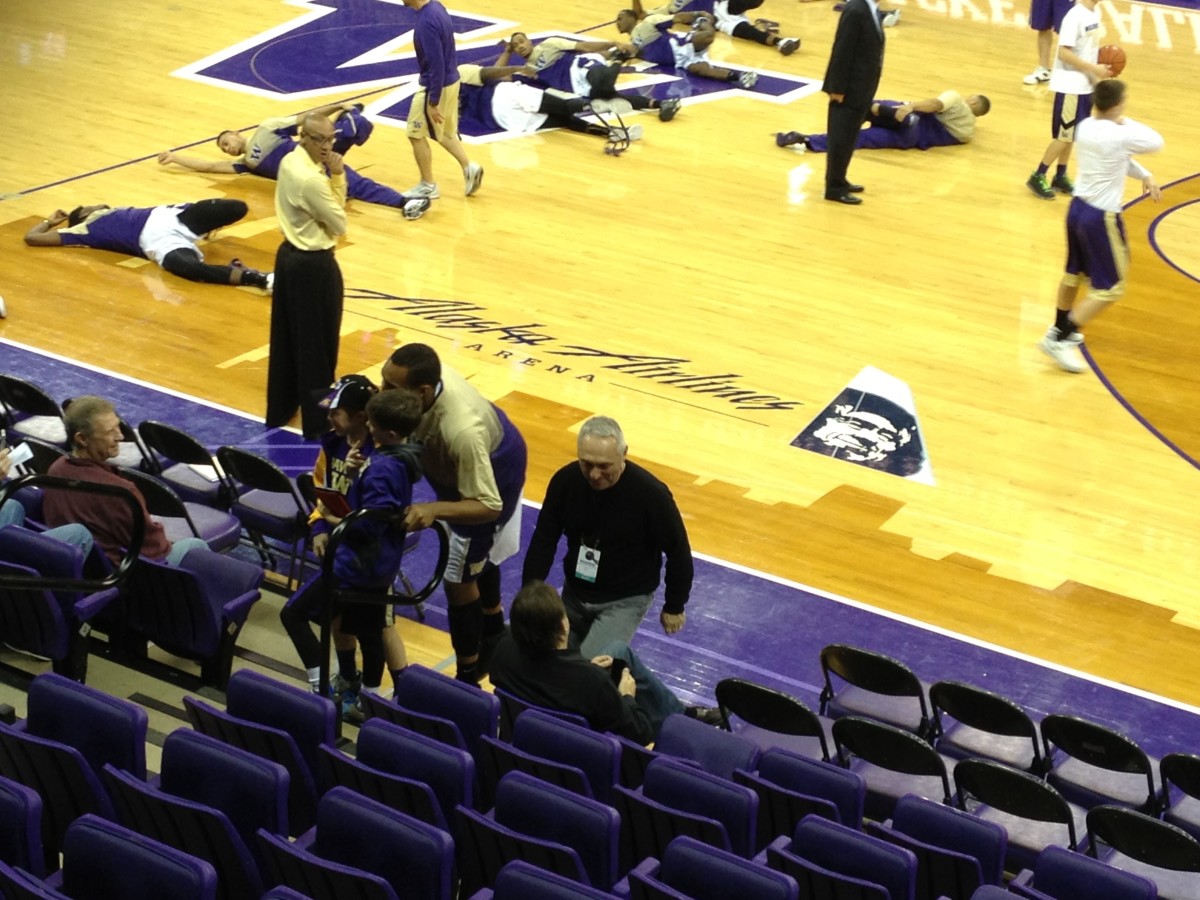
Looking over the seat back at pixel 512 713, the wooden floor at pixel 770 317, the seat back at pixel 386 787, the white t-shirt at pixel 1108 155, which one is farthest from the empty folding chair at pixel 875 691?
the white t-shirt at pixel 1108 155

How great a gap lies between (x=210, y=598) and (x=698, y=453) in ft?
11.1

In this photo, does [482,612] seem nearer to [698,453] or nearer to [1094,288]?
[698,453]

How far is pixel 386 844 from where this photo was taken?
4.21 metres

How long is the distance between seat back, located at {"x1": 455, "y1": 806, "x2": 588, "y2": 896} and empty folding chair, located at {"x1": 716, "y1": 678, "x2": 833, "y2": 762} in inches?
61.4

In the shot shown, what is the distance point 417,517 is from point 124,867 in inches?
79.3

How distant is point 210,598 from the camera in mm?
6145

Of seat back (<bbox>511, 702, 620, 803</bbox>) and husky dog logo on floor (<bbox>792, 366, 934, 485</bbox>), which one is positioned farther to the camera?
husky dog logo on floor (<bbox>792, 366, 934, 485</bbox>)

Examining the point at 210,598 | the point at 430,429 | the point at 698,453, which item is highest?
the point at 430,429

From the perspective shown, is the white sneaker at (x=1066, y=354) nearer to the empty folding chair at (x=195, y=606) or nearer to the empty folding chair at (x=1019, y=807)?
the empty folding chair at (x=1019, y=807)

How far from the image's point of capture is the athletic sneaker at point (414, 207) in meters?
11.9

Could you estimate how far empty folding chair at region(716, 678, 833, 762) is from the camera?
5789mm

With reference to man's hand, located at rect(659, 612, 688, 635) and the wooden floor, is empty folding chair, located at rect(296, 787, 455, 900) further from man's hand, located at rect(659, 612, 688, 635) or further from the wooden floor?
the wooden floor

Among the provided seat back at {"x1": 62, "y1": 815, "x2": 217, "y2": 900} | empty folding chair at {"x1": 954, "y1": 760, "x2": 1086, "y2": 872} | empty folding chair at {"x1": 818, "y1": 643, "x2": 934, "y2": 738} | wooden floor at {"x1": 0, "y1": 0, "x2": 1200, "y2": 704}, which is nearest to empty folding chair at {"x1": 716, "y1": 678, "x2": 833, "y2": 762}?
empty folding chair at {"x1": 818, "y1": 643, "x2": 934, "y2": 738}

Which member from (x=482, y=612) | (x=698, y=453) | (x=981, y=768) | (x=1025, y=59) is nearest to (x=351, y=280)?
(x=698, y=453)
